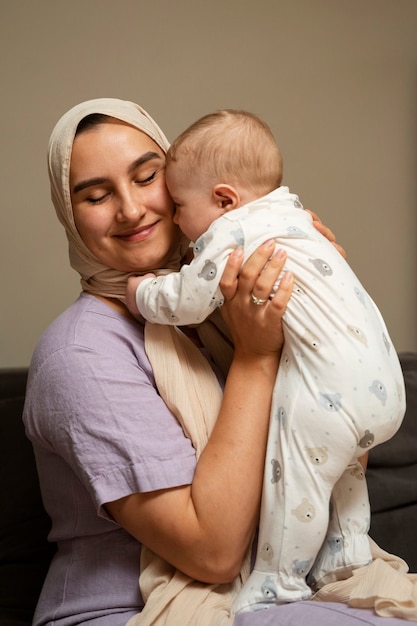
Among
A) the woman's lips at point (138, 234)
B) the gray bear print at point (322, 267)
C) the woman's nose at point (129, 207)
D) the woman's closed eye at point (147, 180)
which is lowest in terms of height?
the gray bear print at point (322, 267)

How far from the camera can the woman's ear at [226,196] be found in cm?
142

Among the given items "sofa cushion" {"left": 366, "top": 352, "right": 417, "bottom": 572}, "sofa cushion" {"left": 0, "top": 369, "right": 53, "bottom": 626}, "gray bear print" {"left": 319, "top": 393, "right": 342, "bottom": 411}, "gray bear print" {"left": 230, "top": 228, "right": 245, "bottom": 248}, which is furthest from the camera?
"sofa cushion" {"left": 366, "top": 352, "right": 417, "bottom": 572}

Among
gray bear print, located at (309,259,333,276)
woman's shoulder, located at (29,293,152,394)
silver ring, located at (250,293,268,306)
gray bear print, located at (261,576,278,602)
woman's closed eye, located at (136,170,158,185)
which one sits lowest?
gray bear print, located at (261,576,278,602)

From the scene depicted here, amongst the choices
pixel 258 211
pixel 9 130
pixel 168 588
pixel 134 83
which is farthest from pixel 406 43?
pixel 168 588

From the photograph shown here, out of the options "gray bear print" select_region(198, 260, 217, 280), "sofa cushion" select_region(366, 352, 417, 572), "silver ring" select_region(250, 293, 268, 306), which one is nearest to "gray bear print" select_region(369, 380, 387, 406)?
"silver ring" select_region(250, 293, 268, 306)

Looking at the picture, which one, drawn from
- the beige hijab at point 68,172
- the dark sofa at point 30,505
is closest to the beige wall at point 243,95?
the dark sofa at point 30,505

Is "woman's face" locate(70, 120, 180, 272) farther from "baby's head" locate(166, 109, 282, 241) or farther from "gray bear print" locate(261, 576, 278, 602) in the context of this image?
"gray bear print" locate(261, 576, 278, 602)

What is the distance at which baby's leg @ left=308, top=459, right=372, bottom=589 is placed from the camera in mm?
1329

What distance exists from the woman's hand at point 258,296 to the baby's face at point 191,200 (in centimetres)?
15

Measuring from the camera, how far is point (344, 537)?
1339mm

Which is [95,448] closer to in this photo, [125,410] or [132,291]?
[125,410]

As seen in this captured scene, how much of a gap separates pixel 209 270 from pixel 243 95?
1703 millimetres

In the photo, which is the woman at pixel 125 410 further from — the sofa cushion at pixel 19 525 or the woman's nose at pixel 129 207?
the sofa cushion at pixel 19 525

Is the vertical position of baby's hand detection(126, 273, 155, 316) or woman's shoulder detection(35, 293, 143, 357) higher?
baby's hand detection(126, 273, 155, 316)
